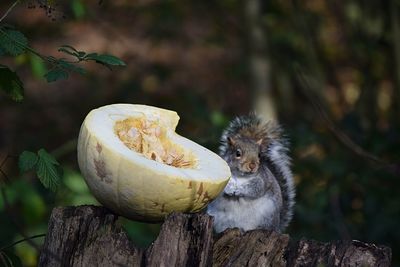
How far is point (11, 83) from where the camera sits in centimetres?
263

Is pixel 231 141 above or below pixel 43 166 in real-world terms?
below

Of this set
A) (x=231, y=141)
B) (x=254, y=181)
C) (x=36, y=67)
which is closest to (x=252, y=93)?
(x=36, y=67)

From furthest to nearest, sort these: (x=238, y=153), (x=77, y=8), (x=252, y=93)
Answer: (x=252, y=93) < (x=238, y=153) < (x=77, y=8)

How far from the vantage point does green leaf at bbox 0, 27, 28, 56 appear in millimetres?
2520

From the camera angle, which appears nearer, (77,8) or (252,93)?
(77,8)

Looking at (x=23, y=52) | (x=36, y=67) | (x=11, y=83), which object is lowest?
(x=36, y=67)

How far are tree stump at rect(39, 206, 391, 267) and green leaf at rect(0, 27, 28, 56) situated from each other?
17.4 inches

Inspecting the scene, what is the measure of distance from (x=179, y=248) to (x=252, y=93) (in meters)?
3.25

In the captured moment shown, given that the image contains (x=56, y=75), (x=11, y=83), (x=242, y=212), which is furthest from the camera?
(x=242, y=212)

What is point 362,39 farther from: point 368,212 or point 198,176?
point 198,176

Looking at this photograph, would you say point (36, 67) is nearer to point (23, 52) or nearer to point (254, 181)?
point (254, 181)

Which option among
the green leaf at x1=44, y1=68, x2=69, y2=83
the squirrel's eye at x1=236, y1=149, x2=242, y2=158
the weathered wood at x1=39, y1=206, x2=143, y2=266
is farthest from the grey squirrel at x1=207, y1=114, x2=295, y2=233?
the green leaf at x1=44, y1=68, x2=69, y2=83

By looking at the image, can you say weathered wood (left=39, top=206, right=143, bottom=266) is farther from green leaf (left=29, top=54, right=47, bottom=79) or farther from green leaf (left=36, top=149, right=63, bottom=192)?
green leaf (left=29, top=54, right=47, bottom=79)

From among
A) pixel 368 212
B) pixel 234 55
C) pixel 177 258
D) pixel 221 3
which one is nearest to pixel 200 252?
pixel 177 258
